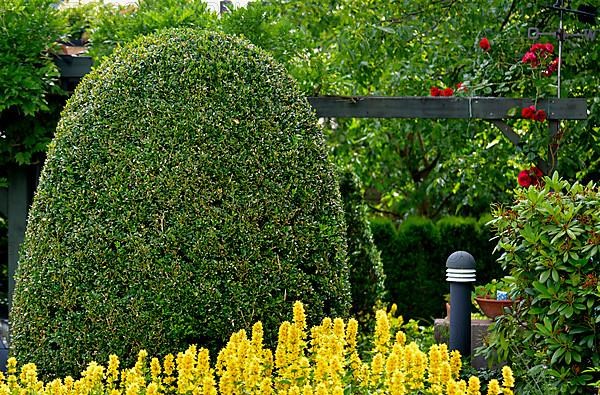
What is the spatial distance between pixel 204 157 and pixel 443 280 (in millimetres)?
4862

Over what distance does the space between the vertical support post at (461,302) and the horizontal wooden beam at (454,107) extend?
3.18ft

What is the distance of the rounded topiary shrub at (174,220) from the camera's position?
372cm

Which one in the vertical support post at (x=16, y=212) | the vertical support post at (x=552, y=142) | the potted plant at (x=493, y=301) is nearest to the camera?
the potted plant at (x=493, y=301)

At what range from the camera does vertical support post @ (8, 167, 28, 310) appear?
5.90m

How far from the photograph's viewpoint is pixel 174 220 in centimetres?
372

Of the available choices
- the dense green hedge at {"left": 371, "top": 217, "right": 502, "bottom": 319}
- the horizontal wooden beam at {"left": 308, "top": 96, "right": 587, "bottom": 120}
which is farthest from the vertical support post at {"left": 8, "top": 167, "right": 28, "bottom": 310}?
the dense green hedge at {"left": 371, "top": 217, "right": 502, "bottom": 319}

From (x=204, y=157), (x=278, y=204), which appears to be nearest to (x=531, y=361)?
(x=278, y=204)

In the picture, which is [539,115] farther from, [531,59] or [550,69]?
[550,69]

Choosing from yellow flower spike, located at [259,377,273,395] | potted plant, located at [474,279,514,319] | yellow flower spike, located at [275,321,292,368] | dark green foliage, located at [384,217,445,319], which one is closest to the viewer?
yellow flower spike, located at [259,377,273,395]

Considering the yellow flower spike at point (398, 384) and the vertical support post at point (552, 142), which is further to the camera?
the vertical support post at point (552, 142)

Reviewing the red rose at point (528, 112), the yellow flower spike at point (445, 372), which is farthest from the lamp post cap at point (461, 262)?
the yellow flower spike at point (445, 372)

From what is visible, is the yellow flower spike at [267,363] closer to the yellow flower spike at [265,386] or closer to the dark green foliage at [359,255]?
the yellow flower spike at [265,386]

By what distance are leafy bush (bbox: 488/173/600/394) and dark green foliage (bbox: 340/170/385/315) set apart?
2.04 meters

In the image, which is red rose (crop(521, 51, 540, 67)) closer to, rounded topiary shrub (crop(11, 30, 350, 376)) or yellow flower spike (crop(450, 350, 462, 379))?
rounded topiary shrub (crop(11, 30, 350, 376))
